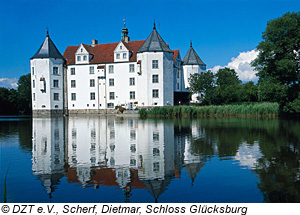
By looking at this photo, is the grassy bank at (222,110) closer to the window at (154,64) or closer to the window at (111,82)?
the window at (154,64)

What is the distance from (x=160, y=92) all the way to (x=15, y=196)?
42386 mm

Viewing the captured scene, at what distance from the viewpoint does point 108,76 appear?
53656 mm

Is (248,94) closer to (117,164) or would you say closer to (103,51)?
(103,51)

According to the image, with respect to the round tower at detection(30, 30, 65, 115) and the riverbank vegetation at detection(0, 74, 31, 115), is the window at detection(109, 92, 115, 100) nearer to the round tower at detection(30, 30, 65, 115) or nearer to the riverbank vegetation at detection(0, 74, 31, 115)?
the round tower at detection(30, 30, 65, 115)

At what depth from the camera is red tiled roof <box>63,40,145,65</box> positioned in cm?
5334

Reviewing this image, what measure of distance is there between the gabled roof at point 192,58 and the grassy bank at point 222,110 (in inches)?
738

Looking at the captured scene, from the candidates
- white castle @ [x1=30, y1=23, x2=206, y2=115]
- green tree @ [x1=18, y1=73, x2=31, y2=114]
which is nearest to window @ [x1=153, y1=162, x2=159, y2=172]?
white castle @ [x1=30, y1=23, x2=206, y2=115]

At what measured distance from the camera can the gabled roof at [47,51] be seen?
52.9m

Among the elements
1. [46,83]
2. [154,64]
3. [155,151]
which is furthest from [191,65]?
[155,151]

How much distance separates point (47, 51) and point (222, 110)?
31.1 metres

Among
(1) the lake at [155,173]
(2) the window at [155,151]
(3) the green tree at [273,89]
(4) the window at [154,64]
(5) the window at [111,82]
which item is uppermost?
(4) the window at [154,64]

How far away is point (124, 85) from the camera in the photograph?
52562 millimetres

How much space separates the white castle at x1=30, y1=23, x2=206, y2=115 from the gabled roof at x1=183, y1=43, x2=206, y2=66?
0.18 meters

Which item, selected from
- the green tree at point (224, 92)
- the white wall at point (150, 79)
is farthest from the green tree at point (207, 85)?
the white wall at point (150, 79)
